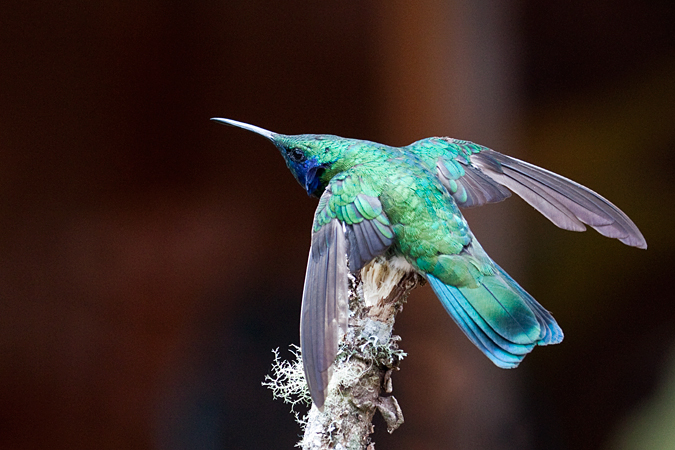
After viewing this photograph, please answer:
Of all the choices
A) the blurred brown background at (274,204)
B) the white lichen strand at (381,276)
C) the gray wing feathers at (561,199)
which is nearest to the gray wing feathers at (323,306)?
the white lichen strand at (381,276)

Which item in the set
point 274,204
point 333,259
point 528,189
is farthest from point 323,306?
point 274,204

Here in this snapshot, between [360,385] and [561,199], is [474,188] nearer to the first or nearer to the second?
[561,199]

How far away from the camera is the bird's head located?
1626mm

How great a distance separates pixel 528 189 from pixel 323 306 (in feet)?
2.54

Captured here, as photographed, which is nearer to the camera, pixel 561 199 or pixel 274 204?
pixel 561 199

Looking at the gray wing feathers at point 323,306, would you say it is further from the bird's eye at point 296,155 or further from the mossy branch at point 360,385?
the bird's eye at point 296,155

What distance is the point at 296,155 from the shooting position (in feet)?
5.49

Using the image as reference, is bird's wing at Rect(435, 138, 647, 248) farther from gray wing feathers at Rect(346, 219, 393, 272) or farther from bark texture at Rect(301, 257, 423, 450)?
bark texture at Rect(301, 257, 423, 450)

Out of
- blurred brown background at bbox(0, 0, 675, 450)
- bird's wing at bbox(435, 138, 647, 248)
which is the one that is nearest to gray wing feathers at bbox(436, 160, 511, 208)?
bird's wing at bbox(435, 138, 647, 248)

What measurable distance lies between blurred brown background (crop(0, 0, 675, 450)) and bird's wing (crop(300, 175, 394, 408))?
1.26 metres

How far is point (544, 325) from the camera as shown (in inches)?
49.4

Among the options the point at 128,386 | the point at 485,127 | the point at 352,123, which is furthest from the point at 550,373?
the point at 128,386

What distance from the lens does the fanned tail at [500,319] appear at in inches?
48.2

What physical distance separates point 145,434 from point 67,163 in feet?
3.82
